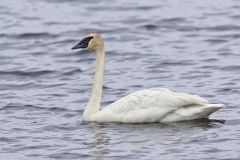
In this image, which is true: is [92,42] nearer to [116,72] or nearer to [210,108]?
[210,108]

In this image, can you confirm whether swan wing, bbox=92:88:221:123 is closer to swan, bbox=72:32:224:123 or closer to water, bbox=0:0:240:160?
swan, bbox=72:32:224:123

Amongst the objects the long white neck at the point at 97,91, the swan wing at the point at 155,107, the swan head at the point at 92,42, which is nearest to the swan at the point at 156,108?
the swan wing at the point at 155,107

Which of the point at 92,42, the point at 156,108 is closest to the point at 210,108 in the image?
the point at 156,108

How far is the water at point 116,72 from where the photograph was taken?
47.0ft

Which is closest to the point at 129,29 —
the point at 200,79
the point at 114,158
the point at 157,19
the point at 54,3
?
the point at 157,19

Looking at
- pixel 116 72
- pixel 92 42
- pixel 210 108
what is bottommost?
pixel 210 108

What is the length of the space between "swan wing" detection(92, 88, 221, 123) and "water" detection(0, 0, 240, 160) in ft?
0.49

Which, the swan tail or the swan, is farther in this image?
the swan

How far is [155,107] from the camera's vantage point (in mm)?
15500

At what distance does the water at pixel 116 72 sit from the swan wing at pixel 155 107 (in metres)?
0.15

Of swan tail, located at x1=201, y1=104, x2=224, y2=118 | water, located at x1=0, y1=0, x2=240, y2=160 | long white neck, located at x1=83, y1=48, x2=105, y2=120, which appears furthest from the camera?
long white neck, located at x1=83, y1=48, x2=105, y2=120

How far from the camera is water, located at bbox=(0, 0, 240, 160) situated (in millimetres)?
14312

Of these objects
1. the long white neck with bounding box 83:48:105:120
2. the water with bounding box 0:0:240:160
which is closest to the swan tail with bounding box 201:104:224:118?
the water with bounding box 0:0:240:160

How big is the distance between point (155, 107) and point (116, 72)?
4346mm
